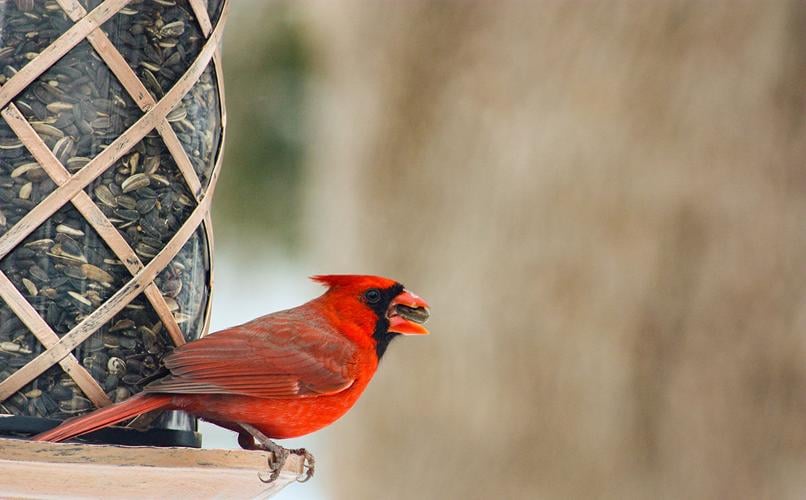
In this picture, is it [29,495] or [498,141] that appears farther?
[498,141]

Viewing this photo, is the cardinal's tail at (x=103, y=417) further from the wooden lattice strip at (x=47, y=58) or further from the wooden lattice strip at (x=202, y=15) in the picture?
the wooden lattice strip at (x=202, y=15)

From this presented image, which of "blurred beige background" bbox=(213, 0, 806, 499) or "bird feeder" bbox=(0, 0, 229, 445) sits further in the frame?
"blurred beige background" bbox=(213, 0, 806, 499)

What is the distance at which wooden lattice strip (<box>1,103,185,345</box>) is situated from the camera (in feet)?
4.33

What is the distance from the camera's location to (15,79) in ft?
4.33

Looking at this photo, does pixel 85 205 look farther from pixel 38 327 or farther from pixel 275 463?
pixel 275 463

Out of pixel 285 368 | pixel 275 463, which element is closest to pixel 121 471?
pixel 275 463

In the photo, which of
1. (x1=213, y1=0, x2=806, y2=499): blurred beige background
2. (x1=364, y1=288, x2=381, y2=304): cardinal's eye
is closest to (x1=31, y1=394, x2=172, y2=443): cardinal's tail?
(x1=364, y1=288, x2=381, y2=304): cardinal's eye

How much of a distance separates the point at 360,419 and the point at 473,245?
63 centimetres

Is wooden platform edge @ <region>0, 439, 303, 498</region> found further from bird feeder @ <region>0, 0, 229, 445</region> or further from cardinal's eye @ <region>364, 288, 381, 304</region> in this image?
cardinal's eye @ <region>364, 288, 381, 304</region>

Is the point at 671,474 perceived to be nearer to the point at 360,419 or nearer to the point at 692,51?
Result: the point at 360,419

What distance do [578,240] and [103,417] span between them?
6.54 ft

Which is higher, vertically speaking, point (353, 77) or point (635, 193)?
point (353, 77)

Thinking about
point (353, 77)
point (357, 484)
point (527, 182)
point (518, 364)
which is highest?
point (353, 77)

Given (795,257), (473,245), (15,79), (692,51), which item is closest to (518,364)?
(473,245)
